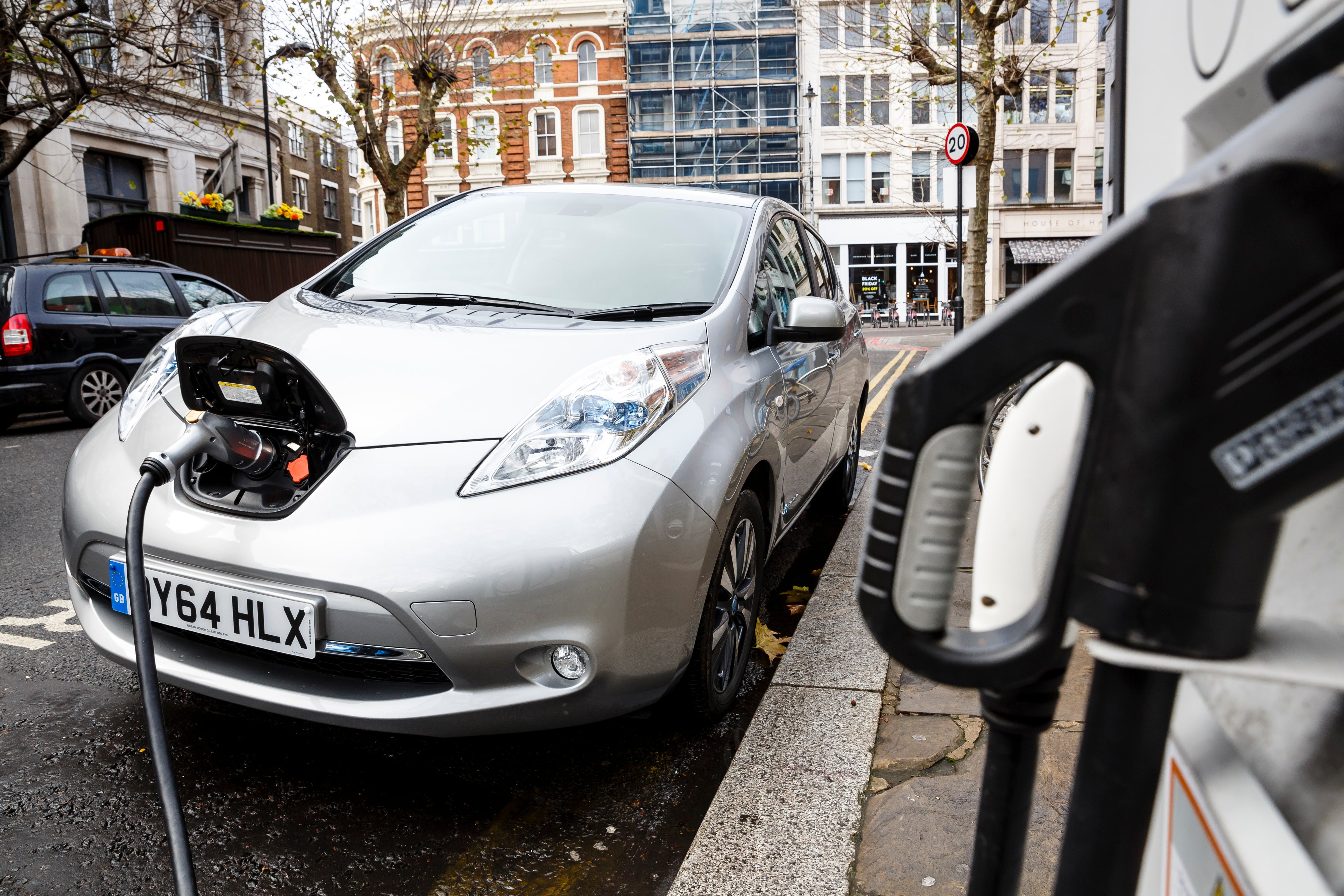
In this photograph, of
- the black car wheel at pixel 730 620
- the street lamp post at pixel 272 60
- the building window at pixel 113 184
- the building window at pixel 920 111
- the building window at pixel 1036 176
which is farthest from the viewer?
the building window at pixel 1036 176

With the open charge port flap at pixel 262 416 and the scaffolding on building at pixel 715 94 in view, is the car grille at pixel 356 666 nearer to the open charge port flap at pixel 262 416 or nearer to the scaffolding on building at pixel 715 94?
the open charge port flap at pixel 262 416

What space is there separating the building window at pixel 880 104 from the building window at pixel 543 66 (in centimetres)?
1347

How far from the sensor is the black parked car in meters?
8.61

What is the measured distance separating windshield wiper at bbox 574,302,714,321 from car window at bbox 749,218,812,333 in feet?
0.70

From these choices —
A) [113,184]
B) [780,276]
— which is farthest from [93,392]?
[113,184]

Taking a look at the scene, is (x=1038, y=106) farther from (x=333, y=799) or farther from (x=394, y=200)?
(x=333, y=799)

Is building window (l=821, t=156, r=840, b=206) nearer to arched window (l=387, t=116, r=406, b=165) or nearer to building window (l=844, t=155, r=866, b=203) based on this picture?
building window (l=844, t=155, r=866, b=203)

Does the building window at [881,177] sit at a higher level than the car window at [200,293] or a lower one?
higher

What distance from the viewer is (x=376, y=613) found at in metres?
2.04

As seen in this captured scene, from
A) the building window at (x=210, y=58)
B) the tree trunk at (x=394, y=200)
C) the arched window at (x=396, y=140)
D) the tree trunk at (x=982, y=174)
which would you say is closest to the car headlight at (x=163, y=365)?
the building window at (x=210, y=58)

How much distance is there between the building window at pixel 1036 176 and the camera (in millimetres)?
37156

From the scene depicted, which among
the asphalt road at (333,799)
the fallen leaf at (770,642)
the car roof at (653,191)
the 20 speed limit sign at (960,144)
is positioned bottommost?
the fallen leaf at (770,642)

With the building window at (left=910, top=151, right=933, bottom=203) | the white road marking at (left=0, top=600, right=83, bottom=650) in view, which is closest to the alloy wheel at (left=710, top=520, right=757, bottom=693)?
the white road marking at (left=0, top=600, right=83, bottom=650)

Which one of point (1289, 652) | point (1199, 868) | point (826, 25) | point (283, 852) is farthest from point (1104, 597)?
point (826, 25)
